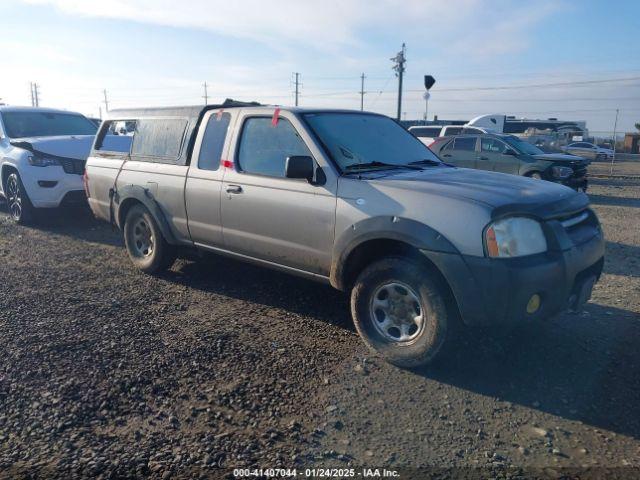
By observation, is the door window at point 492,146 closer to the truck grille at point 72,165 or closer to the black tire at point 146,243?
the truck grille at point 72,165

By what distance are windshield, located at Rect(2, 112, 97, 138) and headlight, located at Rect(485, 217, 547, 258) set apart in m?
8.33

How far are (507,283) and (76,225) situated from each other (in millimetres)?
7711

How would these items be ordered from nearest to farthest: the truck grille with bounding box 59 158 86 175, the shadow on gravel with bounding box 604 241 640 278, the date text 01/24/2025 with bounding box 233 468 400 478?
the date text 01/24/2025 with bounding box 233 468 400 478 → the shadow on gravel with bounding box 604 241 640 278 → the truck grille with bounding box 59 158 86 175

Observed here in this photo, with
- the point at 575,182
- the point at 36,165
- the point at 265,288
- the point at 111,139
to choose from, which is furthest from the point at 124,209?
the point at 575,182

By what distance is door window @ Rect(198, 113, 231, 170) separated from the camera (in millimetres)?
5000

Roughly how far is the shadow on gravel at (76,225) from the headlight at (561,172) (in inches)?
386

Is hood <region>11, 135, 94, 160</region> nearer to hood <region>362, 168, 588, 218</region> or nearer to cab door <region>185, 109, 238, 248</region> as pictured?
cab door <region>185, 109, 238, 248</region>

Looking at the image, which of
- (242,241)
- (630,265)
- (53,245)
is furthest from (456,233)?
(53,245)

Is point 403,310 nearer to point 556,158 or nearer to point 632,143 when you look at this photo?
point 556,158

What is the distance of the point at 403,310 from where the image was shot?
3.83 meters

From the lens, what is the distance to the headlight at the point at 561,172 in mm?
12602

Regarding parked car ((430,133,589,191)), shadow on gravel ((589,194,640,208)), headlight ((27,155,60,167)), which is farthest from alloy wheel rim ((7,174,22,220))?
shadow on gravel ((589,194,640,208))

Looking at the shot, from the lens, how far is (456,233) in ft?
11.3

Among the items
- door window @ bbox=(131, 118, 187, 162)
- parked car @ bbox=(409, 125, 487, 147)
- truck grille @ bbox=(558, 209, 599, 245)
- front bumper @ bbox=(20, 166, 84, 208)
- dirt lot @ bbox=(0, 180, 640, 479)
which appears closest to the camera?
dirt lot @ bbox=(0, 180, 640, 479)
